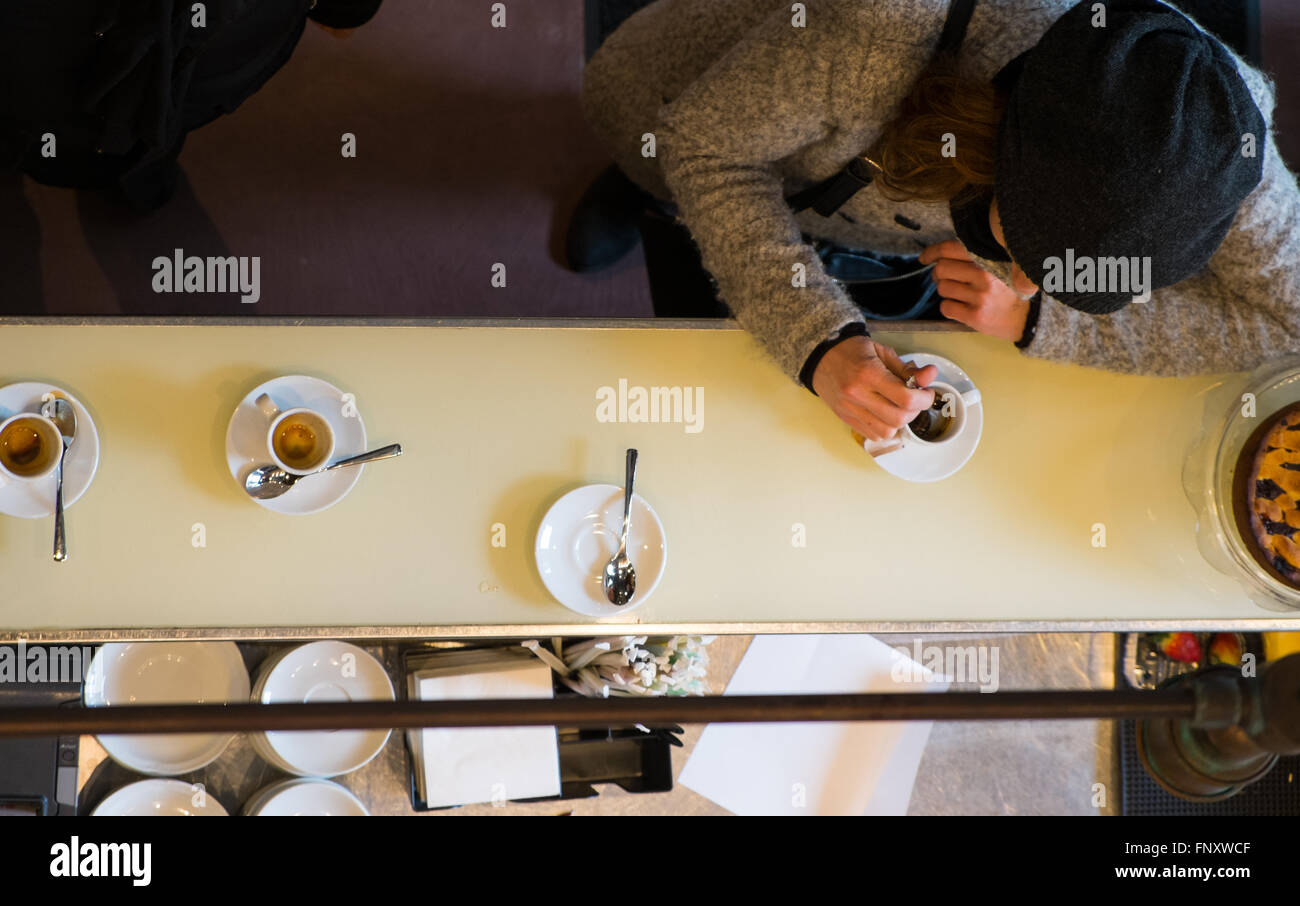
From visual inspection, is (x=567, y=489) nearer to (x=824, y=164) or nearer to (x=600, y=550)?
(x=600, y=550)

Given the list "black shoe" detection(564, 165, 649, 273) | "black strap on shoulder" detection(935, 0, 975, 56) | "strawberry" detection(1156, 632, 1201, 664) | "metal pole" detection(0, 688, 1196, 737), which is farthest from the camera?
"black shoe" detection(564, 165, 649, 273)

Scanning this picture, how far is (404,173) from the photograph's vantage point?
6.91 feet

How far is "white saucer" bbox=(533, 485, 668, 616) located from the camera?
1.24 m

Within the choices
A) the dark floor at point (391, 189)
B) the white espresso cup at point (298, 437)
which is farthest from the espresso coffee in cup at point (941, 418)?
the dark floor at point (391, 189)

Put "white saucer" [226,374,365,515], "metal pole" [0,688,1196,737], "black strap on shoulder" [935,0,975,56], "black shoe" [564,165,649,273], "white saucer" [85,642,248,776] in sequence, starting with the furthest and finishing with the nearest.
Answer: "black shoe" [564,165,649,273] → "white saucer" [85,642,248,776] → "white saucer" [226,374,365,515] → "black strap on shoulder" [935,0,975,56] → "metal pole" [0,688,1196,737]

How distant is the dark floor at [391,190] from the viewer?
1.98 m

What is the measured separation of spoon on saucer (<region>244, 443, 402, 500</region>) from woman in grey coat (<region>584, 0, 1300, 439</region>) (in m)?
0.54

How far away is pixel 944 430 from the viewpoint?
1287mm

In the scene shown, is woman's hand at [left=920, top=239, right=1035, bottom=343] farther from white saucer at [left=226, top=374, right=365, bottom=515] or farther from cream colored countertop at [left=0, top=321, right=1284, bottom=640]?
white saucer at [left=226, top=374, right=365, bottom=515]

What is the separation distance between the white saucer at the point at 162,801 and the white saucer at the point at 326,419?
571 mm

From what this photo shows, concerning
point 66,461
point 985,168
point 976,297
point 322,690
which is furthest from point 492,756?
point 985,168

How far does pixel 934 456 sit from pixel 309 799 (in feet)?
3.63

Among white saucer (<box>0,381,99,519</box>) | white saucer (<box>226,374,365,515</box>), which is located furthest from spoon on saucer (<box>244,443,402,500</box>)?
white saucer (<box>0,381,99,519</box>)
